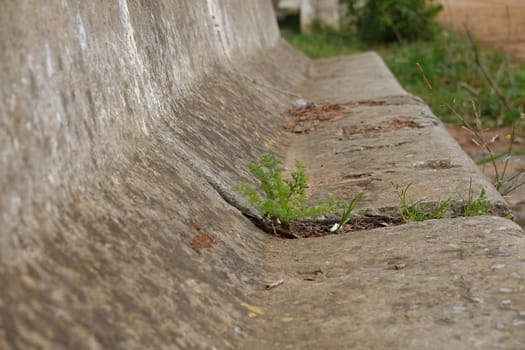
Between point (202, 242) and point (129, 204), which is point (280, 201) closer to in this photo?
point (202, 242)

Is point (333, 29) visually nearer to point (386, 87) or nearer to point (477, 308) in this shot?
point (386, 87)

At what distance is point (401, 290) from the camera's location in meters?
1.58

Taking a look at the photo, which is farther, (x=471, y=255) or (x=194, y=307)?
(x=471, y=255)

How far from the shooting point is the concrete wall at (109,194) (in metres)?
1.14

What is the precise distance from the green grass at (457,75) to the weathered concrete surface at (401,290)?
2661 millimetres

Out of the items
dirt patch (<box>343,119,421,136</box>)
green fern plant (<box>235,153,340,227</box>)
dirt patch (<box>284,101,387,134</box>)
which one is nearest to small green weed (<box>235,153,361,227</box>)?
green fern plant (<box>235,153,340,227</box>)

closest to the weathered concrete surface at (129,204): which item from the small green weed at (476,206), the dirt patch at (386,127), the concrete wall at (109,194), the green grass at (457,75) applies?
the concrete wall at (109,194)

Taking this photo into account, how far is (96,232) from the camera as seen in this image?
4.39 feet

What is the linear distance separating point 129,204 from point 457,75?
A: 18.6 ft

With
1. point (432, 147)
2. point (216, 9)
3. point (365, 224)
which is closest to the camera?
point (365, 224)

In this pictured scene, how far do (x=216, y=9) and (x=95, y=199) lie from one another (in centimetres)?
233

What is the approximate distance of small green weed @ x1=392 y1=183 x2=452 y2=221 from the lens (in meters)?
2.11

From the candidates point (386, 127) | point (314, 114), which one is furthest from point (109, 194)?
point (314, 114)

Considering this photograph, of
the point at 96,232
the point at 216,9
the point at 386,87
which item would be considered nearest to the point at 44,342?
the point at 96,232
